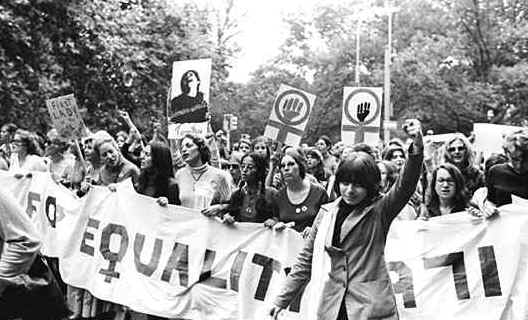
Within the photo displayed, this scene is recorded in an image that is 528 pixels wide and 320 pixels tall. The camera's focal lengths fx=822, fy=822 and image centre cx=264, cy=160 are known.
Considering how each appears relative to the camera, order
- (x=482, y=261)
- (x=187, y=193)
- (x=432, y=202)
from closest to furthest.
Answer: (x=482, y=261) → (x=432, y=202) → (x=187, y=193)

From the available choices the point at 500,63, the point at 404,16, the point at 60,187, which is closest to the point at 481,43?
the point at 500,63

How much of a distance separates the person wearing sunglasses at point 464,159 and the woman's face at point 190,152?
7.20ft

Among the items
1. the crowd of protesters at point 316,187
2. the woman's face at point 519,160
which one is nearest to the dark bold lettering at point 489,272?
the crowd of protesters at point 316,187

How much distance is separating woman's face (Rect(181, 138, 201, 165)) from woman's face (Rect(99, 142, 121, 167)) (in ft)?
2.60

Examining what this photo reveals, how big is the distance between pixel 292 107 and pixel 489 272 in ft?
13.5

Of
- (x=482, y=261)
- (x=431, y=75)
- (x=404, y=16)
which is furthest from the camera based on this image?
(x=404, y=16)

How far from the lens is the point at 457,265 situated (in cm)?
604

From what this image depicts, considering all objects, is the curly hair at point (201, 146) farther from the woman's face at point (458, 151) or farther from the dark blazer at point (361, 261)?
the dark blazer at point (361, 261)

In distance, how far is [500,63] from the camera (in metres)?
35.8

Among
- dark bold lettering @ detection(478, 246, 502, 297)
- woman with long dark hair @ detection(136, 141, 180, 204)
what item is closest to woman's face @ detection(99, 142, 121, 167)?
A: woman with long dark hair @ detection(136, 141, 180, 204)

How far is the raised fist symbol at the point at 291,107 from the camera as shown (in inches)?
375

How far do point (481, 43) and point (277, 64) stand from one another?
13.5 meters

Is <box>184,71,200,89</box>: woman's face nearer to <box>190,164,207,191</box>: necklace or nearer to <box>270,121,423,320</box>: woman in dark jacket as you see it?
<box>190,164,207,191</box>: necklace

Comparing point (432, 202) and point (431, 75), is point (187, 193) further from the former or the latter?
point (431, 75)
